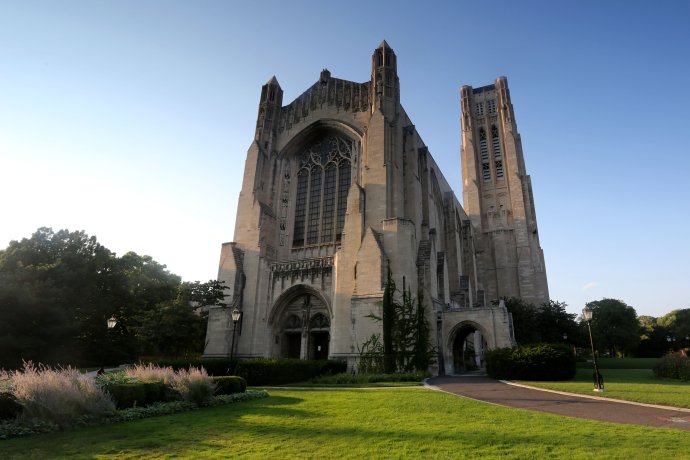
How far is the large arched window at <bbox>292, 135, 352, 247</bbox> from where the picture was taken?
30.0 meters

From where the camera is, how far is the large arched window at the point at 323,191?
30.0 m

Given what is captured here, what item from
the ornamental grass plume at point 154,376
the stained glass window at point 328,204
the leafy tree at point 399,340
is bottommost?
the ornamental grass plume at point 154,376

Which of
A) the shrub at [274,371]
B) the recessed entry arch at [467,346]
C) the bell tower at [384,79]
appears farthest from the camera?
the bell tower at [384,79]

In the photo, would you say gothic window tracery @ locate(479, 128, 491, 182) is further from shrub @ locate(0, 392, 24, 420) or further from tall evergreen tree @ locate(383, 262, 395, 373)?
shrub @ locate(0, 392, 24, 420)

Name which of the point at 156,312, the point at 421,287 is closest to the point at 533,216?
the point at 421,287

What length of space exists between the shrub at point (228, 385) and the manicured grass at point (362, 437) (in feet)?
8.48

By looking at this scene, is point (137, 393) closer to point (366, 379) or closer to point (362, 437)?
point (362, 437)

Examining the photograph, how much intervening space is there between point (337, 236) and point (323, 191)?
433 centimetres

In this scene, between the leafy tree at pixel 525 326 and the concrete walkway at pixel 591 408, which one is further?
the leafy tree at pixel 525 326

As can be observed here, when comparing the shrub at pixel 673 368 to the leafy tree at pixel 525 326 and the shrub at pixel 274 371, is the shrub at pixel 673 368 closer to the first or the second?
the leafy tree at pixel 525 326

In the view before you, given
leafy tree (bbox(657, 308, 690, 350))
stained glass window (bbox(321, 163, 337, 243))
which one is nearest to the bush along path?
stained glass window (bbox(321, 163, 337, 243))

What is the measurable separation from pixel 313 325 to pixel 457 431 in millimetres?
20738

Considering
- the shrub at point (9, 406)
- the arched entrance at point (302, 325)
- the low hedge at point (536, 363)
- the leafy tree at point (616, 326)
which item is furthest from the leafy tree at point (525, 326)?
the shrub at point (9, 406)

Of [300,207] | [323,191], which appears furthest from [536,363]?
[300,207]
